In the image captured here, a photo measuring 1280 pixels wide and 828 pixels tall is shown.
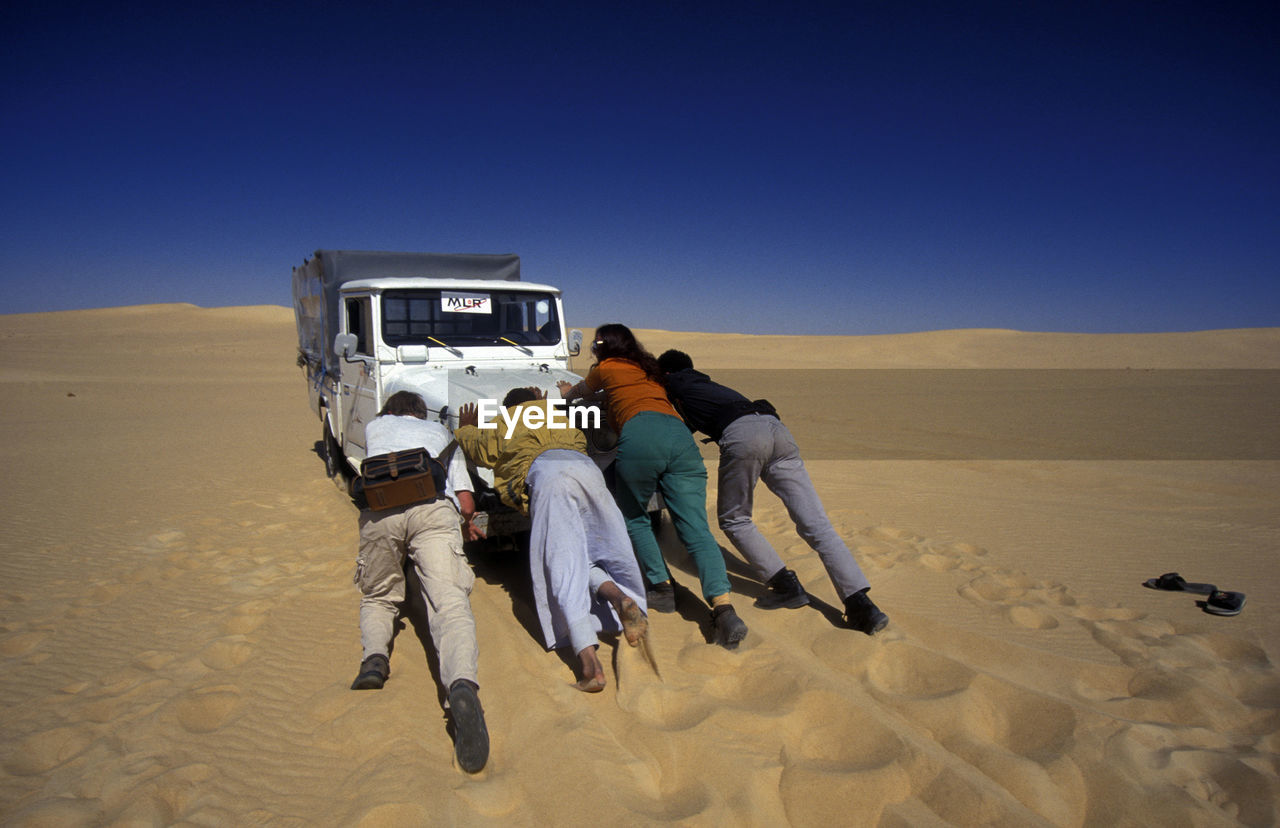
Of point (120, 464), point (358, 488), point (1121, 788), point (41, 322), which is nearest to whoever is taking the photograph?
point (1121, 788)

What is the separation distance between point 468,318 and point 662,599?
4.22 meters

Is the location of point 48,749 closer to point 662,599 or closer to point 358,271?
point 662,599

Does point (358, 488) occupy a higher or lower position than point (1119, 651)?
higher

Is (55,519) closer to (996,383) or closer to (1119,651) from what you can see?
(1119,651)

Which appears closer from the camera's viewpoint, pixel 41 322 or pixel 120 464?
pixel 120 464

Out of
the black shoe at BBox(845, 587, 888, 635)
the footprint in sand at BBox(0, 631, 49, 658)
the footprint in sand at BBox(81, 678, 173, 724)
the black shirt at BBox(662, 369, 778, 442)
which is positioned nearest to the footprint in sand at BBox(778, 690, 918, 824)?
the black shoe at BBox(845, 587, 888, 635)

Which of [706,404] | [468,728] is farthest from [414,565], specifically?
[706,404]

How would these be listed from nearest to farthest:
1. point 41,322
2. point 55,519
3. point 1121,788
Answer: point 1121,788 → point 55,519 → point 41,322

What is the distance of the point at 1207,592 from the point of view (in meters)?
5.17

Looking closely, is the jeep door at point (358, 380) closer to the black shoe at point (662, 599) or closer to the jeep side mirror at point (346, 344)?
the jeep side mirror at point (346, 344)

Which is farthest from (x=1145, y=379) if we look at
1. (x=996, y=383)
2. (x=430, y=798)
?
(x=430, y=798)

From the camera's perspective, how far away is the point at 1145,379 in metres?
28.3

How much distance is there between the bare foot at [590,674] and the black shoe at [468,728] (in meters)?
0.60

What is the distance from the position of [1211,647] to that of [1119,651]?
2.05 ft
